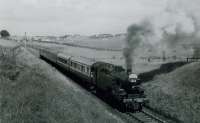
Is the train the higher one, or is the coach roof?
the coach roof

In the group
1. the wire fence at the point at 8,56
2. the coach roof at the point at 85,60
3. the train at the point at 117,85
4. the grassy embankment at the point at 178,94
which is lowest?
the grassy embankment at the point at 178,94

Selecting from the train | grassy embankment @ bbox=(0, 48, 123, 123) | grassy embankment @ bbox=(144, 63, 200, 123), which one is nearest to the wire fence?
the train

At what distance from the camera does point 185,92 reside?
2972cm

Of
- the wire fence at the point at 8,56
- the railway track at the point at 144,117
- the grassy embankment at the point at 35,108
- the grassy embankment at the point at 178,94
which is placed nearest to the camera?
the grassy embankment at the point at 35,108

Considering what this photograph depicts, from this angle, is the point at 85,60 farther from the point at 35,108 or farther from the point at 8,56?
the point at 35,108

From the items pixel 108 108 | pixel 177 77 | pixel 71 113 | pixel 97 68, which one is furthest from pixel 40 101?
pixel 177 77

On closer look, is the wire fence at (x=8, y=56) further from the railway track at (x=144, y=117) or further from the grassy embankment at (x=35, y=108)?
the railway track at (x=144, y=117)

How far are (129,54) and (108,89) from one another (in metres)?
4.01

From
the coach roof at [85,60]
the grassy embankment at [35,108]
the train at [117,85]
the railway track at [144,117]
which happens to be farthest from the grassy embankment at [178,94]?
the coach roof at [85,60]

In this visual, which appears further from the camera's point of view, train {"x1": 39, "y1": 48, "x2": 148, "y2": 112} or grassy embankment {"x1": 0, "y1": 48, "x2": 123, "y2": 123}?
train {"x1": 39, "y1": 48, "x2": 148, "y2": 112}

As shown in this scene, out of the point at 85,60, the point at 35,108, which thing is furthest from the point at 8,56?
the point at 35,108

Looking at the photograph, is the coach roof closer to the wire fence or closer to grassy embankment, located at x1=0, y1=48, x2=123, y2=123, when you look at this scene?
the wire fence

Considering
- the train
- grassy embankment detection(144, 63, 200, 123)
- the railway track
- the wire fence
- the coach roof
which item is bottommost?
the railway track

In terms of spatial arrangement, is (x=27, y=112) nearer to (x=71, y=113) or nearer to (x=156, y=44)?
(x=71, y=113)
